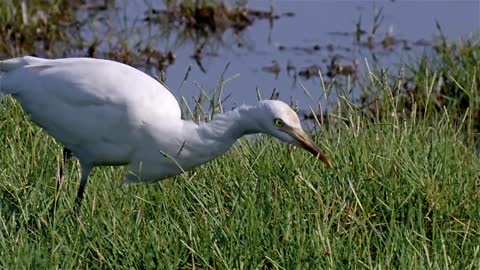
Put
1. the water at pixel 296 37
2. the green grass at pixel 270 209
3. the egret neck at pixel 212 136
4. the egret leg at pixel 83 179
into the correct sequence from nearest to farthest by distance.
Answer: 1. the green grass at pixel 270 209
2. the egret neck at pixel 212 136
3. the egret leg at pixel 83 179
4. the water at pixel 296 37

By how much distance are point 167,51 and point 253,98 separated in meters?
1.17

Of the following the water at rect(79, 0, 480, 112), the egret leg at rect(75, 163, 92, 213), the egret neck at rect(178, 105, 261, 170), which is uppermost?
the egret neck at rect(178, 105, 261, 170)

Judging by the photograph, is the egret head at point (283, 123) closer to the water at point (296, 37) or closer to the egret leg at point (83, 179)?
the egret leg at point (83, 179)

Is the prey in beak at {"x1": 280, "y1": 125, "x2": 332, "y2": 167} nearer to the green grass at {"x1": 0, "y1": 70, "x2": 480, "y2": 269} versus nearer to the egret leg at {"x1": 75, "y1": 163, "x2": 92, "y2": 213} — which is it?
the green grass at {"x1": 0, "y1": 70, "x2": 480, "y2": 269}

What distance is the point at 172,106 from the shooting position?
4613mm

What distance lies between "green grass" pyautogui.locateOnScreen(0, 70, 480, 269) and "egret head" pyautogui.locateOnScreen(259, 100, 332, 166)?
11 cm

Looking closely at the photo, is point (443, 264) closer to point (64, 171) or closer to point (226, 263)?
point (226, 263)

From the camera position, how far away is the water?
814 cm

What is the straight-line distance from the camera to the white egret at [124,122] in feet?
14.9

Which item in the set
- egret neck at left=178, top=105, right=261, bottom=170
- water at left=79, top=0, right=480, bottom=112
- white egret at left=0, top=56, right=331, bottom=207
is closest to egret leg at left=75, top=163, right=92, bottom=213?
white egret at left=0, top=56, right=331, bottom=207

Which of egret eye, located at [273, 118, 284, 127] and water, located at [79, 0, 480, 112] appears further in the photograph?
water, located at [79, 0, 480, 112]

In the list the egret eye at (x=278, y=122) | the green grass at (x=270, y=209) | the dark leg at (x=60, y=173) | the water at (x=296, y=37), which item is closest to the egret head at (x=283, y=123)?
the egret eye at (x=278, y=122)

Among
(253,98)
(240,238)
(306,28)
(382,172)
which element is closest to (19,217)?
(240,238)

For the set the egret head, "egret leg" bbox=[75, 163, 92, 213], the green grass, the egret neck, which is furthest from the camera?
"egret leg" bbox=[75, 163, 92, 213]
